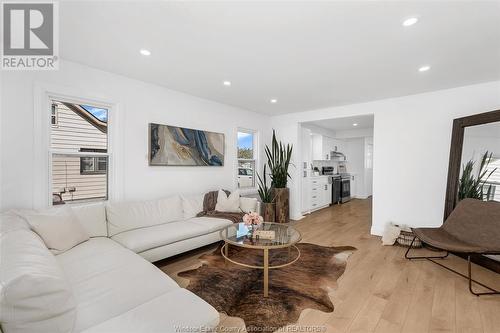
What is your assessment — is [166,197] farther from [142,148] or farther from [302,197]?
[302,197]

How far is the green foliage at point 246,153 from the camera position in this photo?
4996mm

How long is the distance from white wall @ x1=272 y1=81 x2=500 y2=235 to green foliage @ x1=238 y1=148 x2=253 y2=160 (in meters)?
2.26

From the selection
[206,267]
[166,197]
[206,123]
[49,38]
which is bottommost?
[206,267]

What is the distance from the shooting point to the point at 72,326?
43.9 inches

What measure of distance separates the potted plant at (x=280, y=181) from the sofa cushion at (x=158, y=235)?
80.3 inches

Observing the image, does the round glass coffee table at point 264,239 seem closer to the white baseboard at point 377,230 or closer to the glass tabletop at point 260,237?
the glass tabletop at point 260,237

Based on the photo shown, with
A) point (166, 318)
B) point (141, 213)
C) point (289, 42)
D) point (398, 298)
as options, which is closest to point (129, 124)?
point (141, 213)

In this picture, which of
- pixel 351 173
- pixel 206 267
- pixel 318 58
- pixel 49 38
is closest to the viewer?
pixel 49 38

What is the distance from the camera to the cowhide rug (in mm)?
1871

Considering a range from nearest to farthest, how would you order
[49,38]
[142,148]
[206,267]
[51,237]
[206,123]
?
[51,237]
[49,38]
[206,267]
[142,148]
[206,123]

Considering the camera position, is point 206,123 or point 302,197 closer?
point 206,123

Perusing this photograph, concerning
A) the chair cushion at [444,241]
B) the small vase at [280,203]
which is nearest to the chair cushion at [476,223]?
the chair cushion at [444,241]

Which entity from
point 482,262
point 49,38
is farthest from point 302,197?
point 49,38

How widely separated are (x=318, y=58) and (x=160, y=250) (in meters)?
2.82
